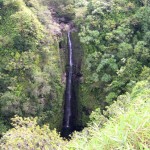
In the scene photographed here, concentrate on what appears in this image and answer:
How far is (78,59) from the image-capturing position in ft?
72.5

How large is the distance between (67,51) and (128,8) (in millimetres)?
5760

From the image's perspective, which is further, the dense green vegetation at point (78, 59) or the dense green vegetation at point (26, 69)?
the dense green vegetation at point (78, 59)

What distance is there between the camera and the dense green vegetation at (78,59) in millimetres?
16844

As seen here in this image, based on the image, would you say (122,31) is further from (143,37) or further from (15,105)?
(15,105)

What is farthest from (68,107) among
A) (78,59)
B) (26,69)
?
(26,69)

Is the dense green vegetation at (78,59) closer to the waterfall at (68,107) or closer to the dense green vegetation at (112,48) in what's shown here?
the dense green vegetation at (112,48)

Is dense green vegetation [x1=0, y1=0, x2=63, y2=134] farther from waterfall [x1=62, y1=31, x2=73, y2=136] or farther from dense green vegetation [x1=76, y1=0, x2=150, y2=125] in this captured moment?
dense green vegetation [x1=76, y1=0, x2=150, y2=125]

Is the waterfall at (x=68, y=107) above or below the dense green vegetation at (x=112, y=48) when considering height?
below

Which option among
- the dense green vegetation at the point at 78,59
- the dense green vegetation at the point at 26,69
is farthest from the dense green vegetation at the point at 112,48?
the dense green vegetation at the point at 26,69

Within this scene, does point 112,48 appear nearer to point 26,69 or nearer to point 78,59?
point 78,59

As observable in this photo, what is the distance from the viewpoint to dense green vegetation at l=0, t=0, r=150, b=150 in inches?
663

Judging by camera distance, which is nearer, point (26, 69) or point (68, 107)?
point (26, 69)

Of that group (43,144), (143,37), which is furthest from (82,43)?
(43,144)

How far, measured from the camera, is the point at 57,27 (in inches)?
842
